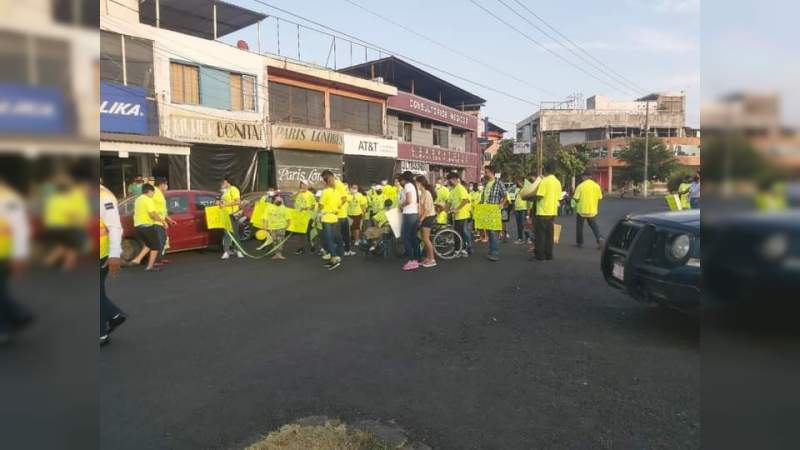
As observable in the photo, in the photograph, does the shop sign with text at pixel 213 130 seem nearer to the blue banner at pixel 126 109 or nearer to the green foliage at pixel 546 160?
the blue banner at pixel 126 109

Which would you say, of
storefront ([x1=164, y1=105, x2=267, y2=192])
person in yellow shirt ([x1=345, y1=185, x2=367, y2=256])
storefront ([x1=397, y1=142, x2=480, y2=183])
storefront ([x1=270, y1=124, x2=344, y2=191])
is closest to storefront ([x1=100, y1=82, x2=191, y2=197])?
storefront ([x1=164, y1=105, x2=267, y2=192])

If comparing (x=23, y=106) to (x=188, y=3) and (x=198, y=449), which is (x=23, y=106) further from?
(x=188, y=3)

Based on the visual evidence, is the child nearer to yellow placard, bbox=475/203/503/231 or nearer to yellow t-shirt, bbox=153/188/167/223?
yellow t-shirt, bbox=153/188/167/223

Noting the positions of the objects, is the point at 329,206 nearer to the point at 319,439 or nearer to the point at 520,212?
the point at 520,212

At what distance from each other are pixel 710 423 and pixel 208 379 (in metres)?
3.38

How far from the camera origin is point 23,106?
816 millimetres

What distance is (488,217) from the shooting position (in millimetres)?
9281

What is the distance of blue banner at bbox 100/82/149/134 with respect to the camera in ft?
44.9

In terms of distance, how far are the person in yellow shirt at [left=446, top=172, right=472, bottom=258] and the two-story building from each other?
59.8 ft

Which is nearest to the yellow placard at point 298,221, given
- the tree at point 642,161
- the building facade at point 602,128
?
the tree at point 642,161

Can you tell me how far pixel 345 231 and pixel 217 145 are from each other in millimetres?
9886

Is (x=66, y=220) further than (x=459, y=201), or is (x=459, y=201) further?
(x=459, y=201)

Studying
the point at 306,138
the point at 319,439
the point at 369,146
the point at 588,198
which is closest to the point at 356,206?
the point at 588,198

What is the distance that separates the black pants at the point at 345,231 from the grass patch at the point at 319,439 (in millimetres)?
7440
